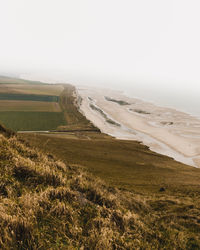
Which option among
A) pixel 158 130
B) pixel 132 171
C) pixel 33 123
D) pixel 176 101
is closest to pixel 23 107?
pixel 33 123

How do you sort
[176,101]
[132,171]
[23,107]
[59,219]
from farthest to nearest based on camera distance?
1. [176,101]
2. [23,107]
3. [132,171]
4. [59,219]

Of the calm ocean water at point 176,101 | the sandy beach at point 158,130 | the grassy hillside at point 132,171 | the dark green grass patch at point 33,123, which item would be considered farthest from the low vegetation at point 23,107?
the calm ocean water at point 176,101

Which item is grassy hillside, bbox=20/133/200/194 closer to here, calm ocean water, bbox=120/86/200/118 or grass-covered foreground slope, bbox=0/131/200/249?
grass-covered foreground slope, bbox=0/131/200/249

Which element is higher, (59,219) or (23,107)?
(59,219)

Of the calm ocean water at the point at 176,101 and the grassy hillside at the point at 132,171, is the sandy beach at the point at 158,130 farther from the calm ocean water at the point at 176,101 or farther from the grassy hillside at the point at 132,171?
the calm ocean water at the point at 176,101

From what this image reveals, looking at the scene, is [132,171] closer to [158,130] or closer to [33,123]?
[158,130]

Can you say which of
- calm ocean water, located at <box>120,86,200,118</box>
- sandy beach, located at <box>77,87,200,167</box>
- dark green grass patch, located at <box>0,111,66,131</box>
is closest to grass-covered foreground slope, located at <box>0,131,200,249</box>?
sandy beach, located at <box>77,87,200,167</box>

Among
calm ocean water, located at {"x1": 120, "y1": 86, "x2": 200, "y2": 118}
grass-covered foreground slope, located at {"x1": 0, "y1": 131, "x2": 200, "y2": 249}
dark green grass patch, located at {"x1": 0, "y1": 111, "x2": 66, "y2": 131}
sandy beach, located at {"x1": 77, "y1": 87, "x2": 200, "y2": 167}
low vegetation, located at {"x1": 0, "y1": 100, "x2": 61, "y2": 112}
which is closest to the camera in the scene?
grass-covered foreground slope, located at {"x1": 0, "y1": 131, "x2": 200, "y2": 249}

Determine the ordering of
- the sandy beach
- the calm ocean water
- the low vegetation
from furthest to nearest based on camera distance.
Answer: the calm ocean water < the low vegetation < the sandy beach

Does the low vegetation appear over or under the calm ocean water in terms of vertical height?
under

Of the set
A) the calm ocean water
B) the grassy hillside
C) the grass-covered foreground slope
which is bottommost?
the grassy hillside

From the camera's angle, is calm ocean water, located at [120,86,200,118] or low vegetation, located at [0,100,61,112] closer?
low vegetation, located at [0,100,61,112]

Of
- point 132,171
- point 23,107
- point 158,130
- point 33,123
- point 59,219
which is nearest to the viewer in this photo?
point 59,219

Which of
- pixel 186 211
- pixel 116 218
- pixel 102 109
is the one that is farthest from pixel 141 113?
pixel 116 218
